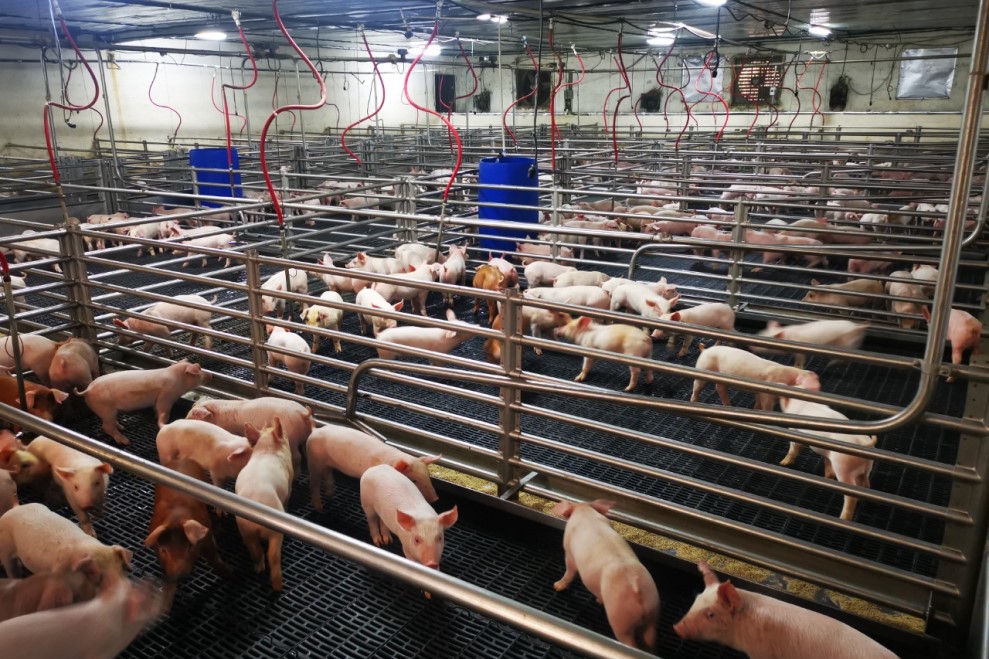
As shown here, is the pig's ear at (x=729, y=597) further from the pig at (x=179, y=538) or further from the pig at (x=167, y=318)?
the pig at (x=167, y=318)

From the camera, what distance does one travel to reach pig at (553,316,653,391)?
4.44m

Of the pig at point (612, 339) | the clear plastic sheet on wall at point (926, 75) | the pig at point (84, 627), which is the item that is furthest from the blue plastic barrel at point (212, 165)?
the clear plastic sheet on wall at point (926, 75)

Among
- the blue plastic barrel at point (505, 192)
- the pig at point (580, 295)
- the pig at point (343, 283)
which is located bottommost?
the pig at point (343, 283)

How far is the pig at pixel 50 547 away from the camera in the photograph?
2381mm

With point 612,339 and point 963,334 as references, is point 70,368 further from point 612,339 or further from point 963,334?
point 963,334

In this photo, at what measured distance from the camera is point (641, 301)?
5055 millimetres

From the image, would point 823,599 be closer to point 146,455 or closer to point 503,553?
point 503,553

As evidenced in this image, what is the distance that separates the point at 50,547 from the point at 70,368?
2.01m

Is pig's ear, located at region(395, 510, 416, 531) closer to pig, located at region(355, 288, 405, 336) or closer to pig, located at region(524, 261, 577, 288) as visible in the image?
pig, located at region(355, 288, 405, 336)

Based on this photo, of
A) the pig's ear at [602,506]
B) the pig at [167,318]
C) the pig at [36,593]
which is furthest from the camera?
the pig at [167,318]

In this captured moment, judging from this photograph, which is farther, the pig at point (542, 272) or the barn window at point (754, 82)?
the barn window at point (754, 82)

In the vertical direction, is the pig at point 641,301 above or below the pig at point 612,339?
above

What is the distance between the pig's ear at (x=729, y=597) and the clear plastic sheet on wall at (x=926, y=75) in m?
17.0

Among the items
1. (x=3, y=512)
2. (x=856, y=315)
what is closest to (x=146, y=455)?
(x=3, y=512)
